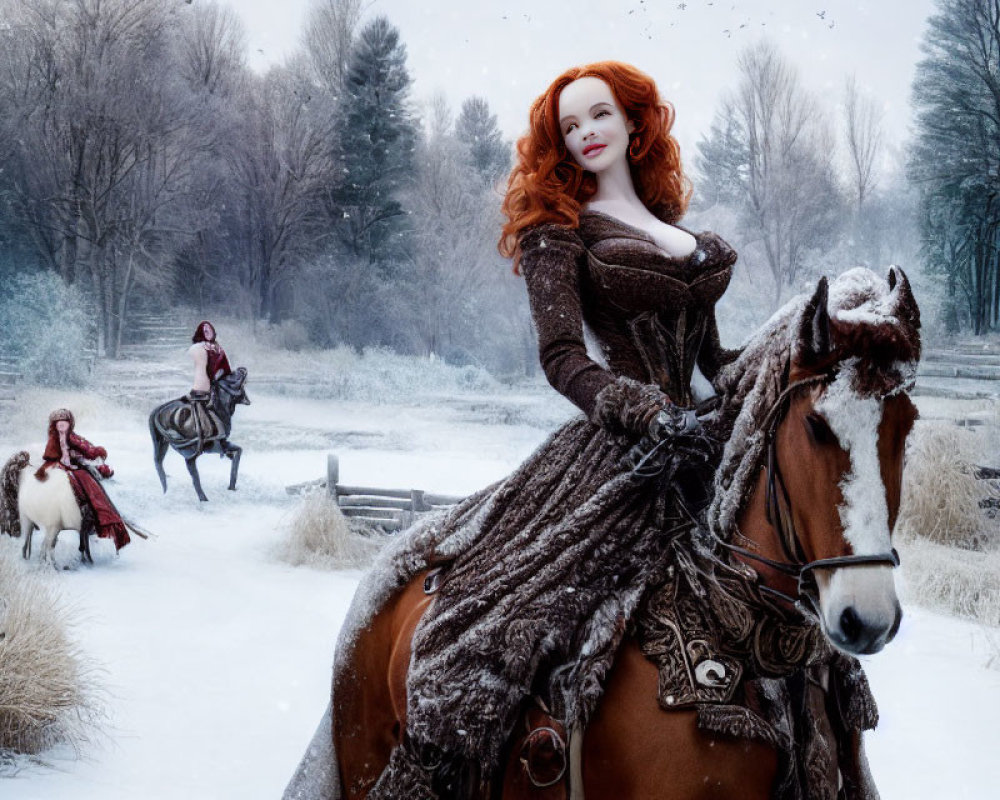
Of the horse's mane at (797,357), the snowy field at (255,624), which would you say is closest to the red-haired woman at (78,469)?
the snowy field at (255,624)

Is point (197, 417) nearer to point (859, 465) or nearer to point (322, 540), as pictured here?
point (322, 540)

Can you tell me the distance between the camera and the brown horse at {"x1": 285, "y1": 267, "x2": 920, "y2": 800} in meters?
1.01

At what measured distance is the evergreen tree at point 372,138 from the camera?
494 centimetres

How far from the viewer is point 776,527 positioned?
1.10 metres

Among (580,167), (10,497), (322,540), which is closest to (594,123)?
(580,167)

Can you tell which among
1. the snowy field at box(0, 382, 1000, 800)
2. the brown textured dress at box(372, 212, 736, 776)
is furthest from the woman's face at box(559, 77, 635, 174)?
the snowy field at box(0, 382, 1000, 800)

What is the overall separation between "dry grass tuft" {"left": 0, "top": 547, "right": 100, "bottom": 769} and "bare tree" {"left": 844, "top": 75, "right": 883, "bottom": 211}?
4599 mm

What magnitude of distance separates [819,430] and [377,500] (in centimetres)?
400

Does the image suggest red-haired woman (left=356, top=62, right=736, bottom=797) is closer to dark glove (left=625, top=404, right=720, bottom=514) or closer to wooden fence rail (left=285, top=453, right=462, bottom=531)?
dark glove (left=625, top=404, right=720, bottom=514)

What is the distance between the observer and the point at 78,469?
3.73m

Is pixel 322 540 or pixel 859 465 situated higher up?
pixel 859 465

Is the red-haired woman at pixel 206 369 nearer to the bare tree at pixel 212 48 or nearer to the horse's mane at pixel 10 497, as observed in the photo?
the horse's mane at pixel 10 497

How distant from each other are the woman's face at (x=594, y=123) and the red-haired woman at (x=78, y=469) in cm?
284

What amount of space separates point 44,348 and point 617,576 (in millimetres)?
3725
